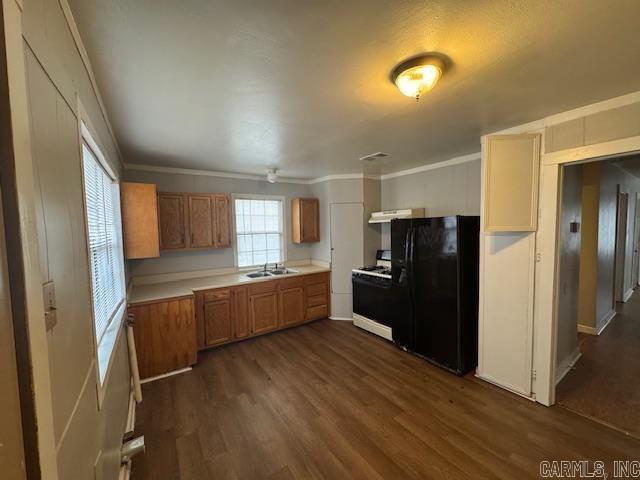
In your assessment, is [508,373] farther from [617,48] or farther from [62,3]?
[62,3]

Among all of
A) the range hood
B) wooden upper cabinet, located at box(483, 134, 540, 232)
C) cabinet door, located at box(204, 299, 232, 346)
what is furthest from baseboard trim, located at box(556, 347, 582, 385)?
cabinet door, located at box(204, 299, 232, 346)

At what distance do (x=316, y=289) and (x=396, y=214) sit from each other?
1.74 metres

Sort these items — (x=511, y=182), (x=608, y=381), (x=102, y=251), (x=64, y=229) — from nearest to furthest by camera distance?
Result: 1. (x=64, y=229)
2. (x=102, y=251)
3. (x=511, y=182)
4. (x=608, y=381)

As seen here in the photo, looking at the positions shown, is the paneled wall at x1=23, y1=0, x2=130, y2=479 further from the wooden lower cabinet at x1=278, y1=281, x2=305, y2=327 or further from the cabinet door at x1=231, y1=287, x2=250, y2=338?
the wooden lower cabinet at x1=278, y1=281, x2=305, y2=327

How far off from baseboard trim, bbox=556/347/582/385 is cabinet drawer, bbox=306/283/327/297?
2921 mm

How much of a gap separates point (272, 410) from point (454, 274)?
2164 mm

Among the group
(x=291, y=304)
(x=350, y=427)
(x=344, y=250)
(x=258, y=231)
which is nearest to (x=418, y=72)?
(x=350, y=427)

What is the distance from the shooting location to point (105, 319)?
1.69 meters

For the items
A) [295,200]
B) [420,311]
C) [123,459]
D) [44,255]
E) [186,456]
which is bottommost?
[186,456]

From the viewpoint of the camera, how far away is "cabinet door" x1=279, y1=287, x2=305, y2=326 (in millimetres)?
3850

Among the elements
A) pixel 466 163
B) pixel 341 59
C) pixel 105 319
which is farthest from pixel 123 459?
pixel 466 163

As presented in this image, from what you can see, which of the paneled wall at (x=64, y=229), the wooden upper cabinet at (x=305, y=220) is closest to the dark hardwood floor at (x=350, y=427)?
the paneled wall at (x=64, y=229)

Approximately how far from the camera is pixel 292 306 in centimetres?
394

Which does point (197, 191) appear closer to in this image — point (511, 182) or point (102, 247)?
point (102, 247)
